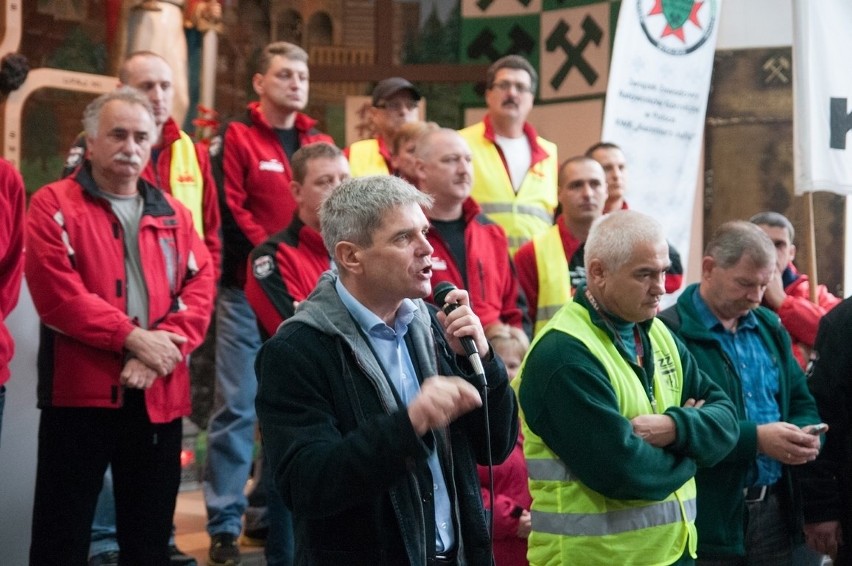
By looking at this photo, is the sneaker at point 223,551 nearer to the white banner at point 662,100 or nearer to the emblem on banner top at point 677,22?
the white banner at point 662,100

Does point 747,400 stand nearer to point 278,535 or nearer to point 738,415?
point 738,415

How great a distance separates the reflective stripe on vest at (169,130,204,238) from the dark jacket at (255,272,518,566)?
283 cm

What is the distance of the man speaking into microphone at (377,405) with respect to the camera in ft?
9.24

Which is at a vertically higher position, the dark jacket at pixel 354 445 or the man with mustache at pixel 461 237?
the man with mustache at pixel 461 237

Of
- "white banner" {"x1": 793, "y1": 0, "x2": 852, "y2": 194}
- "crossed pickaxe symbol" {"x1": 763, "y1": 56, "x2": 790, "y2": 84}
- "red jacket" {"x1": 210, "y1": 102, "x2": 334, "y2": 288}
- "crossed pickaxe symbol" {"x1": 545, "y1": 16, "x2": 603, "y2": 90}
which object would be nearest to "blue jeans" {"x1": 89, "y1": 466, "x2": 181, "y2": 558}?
"red jacket" {"x1": 210, "y1": 102, "x2": 334, "y2": 288}

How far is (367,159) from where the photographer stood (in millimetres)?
6523

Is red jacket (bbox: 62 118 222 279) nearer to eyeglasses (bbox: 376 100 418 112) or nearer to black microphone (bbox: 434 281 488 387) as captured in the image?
eyeglasses (bbox: 376 100 418 112)

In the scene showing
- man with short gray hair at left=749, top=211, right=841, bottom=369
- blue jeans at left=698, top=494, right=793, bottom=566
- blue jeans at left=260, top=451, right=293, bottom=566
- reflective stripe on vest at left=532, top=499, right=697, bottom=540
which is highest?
man with short gray hair at left=749, top=211, right=841, bottom=369

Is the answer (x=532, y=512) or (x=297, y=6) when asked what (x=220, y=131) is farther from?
(x=297, y=6)

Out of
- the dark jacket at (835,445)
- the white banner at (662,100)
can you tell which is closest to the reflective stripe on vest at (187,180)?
the white banner at (662,100)

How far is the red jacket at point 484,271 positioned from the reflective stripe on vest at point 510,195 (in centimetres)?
70

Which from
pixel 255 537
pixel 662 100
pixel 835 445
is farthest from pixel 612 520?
pixel 662 100

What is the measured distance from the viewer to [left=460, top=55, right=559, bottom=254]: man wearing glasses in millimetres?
6484

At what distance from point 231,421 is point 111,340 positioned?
1.32m
